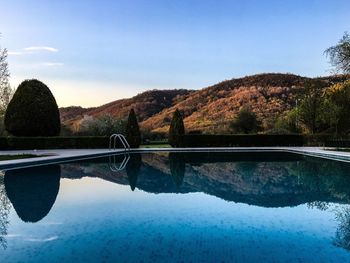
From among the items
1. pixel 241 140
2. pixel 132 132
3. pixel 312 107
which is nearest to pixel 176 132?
pixel 132 132

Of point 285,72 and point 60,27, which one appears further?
point 285,72

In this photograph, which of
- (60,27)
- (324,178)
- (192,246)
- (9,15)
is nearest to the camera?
(192,246)

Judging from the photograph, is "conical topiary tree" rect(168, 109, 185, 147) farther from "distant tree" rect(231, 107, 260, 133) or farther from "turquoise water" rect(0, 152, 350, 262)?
"turquoise water" rect(0, 152, 350, 262)

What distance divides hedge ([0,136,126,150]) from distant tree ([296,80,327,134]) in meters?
13.4

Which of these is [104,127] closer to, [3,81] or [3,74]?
[3,81]

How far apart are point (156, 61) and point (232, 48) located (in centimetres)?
496

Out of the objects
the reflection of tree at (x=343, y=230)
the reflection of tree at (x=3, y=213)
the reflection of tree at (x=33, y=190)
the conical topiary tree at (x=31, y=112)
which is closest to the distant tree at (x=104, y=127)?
the conical topiary tree at (x=31, y=112)

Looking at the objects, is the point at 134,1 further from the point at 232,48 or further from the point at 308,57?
the point at 308,57

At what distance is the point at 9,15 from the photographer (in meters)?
15.9

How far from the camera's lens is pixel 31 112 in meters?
20.9

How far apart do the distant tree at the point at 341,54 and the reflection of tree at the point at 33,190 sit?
46.7ft

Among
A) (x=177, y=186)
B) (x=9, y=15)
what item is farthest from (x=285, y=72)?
(x=177, y=186)

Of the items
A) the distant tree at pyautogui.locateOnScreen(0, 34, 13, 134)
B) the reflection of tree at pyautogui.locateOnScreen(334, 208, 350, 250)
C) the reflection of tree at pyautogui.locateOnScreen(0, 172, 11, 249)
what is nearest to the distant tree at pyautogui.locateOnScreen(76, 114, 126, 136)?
the distant tree at pyautogui.locateOnScreen(0, 34, 13, 134)

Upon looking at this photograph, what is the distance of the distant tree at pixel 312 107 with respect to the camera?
82.6ft
